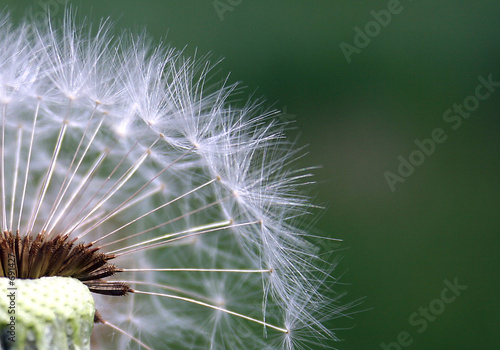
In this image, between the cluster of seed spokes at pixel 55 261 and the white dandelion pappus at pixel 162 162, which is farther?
the white dandelion pappus at pixel 162 162

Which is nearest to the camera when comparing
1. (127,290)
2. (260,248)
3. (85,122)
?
(127,290)

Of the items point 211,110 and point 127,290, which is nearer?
point 127,290

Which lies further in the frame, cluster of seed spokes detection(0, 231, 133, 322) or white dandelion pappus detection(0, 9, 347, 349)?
white dandelion pappus detection(0, 9, 347, 349)

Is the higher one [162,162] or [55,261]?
[162,162]

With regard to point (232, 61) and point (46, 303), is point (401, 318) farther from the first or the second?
point (46, 303)

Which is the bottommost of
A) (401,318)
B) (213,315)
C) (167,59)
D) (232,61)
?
(401,318)

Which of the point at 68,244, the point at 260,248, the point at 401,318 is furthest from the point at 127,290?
the point at 401,318

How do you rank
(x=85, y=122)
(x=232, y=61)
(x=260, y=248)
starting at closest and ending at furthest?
(x=260, y=248) → (x=85, y=122) → (x=232, y=61)

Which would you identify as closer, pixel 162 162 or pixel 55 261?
pixel 55 261
